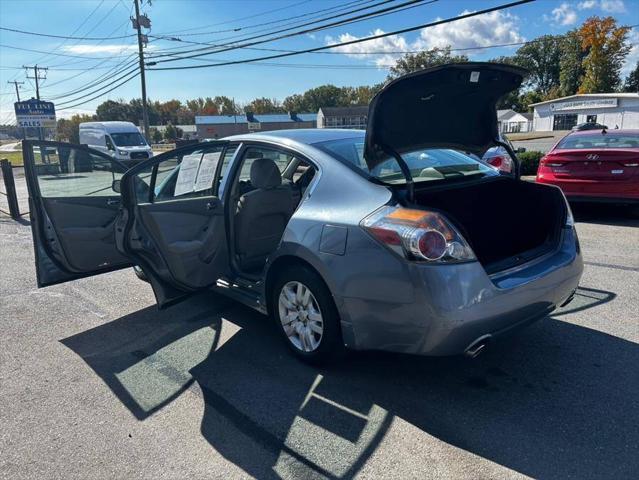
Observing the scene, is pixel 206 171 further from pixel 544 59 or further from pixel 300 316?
pixel 544 59

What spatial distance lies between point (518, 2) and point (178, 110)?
431 feet

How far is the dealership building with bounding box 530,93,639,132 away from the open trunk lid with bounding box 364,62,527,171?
48.3 metres

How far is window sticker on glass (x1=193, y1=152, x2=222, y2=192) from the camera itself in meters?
4.13

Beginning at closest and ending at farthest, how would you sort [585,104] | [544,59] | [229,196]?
[229,196], [585,104], [544,59]

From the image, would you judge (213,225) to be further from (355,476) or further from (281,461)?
(355,476)

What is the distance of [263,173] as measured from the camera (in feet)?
12.9

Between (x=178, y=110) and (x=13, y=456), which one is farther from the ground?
(x=178, y=110)

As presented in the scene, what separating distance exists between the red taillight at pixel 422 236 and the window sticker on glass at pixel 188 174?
2.23 meters

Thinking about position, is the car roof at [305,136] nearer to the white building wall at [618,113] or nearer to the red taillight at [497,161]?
the red taillight at [497,161]

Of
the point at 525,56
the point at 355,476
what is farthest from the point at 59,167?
the point at 525,56

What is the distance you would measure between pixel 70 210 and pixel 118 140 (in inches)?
978

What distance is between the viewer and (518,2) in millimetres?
9961

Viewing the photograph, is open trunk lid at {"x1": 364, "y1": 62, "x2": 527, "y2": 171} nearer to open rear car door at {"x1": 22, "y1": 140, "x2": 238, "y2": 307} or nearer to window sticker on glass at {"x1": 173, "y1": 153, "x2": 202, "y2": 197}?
open rear car door at {"x1": 22, "y1": 140, "x2": 238, "y2": 307}

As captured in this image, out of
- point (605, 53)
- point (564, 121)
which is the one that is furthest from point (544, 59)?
point (564, 121)
